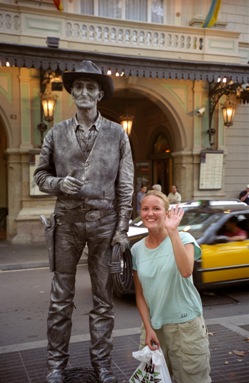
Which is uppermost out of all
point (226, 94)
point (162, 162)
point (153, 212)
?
point (226, 94)

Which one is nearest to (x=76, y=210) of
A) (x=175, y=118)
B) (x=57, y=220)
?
(x=57, y=220)

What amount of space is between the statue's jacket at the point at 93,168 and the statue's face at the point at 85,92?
182 millimetres

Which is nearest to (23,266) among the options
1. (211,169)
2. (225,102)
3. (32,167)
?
(32,167)

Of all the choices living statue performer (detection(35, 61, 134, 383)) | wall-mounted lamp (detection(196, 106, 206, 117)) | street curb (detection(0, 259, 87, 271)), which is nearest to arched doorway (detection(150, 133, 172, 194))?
wall-mounted lamp (detection(196, 106, 206, 117))

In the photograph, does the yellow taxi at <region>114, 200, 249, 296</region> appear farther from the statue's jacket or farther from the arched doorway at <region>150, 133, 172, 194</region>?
the arched doorway at <region>150, 133, 172, 194</region>

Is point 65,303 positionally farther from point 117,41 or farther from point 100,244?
point 117,41

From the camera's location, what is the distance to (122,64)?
12398 mm

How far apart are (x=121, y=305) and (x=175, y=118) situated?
364 inches

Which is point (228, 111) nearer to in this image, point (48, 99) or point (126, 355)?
point (48, 99)

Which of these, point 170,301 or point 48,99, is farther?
point 48,99

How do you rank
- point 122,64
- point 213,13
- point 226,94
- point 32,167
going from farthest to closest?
point 226,94 < point 213,13 < point 32,167 < point 122,64

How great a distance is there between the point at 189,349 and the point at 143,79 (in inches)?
493

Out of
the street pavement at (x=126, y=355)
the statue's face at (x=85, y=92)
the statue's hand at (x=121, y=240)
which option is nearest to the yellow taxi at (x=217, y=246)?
the street pavement at (x=126, y=355)

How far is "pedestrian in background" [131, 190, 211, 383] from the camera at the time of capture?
2.79 m
